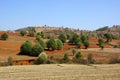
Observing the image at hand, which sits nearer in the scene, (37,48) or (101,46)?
(37,48)

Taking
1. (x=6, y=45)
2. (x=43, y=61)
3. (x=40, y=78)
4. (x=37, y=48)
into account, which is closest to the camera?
(x=40, y=78)

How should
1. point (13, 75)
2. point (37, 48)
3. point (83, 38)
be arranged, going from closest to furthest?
point (13, 75) → point (37, 48) → point (83, 38)

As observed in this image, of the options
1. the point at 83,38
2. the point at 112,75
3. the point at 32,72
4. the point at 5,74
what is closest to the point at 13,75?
the point at 5,74

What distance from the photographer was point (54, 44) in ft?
286

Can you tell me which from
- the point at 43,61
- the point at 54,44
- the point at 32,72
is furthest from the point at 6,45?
the point at 32,72

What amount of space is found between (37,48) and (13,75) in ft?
165

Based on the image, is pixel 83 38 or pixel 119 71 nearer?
pixel 119 71

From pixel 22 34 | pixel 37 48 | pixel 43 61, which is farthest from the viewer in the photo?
pixel 22 34

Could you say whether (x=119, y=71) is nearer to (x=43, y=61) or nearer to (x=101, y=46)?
(x=43, y=61)

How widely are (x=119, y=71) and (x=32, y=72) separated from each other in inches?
339

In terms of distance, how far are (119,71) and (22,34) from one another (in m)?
89.4

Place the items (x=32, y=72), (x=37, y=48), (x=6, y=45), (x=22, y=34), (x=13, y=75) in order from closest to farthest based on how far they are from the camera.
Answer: (x=13, y=75) < (x=32, y=72) < (x=37, y=48) < (x=6, y=45) < (x=22, y=34)

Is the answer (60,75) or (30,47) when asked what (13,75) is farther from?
(30,47)

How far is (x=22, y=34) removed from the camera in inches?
4596
